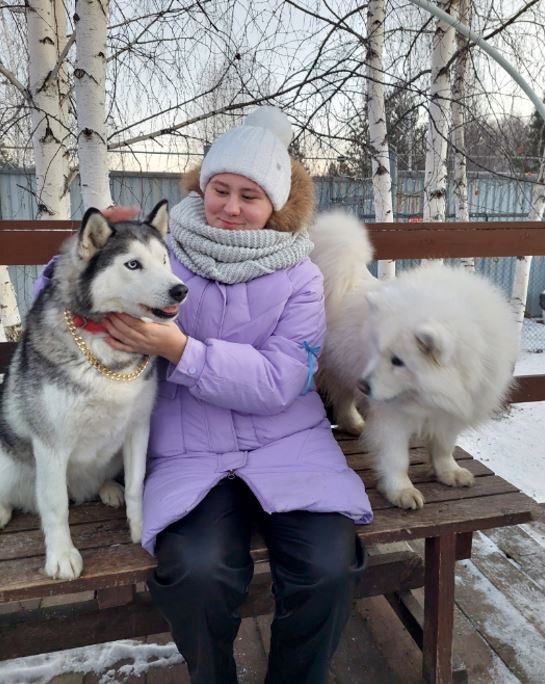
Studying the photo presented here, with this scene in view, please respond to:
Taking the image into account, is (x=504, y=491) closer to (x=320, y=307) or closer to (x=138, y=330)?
(x=320, y=307)

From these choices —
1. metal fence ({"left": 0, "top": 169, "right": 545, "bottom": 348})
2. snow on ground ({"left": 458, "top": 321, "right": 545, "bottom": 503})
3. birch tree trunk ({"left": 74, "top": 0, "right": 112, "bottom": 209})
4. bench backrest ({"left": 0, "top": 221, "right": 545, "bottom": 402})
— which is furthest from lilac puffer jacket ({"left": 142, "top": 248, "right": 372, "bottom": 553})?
metal fence ({"left": 0, "top": 169, "right": 545, "bottom": 348})

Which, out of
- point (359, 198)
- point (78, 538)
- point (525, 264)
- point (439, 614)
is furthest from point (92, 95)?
point (359, 198)

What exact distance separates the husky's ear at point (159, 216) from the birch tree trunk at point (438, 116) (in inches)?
129

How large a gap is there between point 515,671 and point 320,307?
60.2 inches

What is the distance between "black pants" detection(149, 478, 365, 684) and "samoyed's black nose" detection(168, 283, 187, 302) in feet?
2.05

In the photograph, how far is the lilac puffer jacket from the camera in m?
1.57

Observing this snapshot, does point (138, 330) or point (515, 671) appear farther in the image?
point (515, 671)

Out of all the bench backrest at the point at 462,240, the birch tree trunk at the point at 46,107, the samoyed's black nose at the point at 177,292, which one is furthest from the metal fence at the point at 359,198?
the samoyed's black nose at the point at 177,292

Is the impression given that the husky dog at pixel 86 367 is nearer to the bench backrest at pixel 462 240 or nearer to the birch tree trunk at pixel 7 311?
the bench backrest at pixel 462 240

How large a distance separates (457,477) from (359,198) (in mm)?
6835

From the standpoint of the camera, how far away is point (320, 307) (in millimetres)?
1894

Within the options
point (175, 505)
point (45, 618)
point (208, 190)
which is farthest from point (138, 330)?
point (45, 618)

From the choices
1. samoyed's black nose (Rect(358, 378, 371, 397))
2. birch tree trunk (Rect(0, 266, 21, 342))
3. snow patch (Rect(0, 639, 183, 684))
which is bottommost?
snow patch (Rect(0, 639, 183, 684))

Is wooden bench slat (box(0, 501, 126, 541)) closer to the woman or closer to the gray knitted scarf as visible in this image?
the woman
